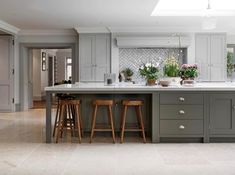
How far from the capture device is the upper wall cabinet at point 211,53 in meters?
8.50

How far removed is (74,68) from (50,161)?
5350mm

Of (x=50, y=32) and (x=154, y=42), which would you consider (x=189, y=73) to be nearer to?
(x=154, y=42)

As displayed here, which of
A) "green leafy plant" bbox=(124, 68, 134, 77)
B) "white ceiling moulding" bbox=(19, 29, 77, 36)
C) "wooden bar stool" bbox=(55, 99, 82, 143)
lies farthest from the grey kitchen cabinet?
"white ceiling moulding" bbox=(19, 29, 77, 36)

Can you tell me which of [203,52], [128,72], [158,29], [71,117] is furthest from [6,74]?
[203,52]

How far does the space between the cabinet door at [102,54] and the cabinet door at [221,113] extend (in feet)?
13.5

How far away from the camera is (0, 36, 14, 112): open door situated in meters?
9.00

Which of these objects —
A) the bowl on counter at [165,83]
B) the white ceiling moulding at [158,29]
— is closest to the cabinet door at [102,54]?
the white ceiling moulding at [158,29]

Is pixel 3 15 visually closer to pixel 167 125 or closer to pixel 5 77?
pixel 5 77

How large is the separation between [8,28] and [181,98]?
17.2ft

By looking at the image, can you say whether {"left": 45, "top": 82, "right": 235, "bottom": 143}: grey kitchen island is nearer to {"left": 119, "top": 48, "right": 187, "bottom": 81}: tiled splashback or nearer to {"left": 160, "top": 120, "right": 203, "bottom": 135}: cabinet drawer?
{"left": 160, "top": 120, "right": 203, "bottom": 135}: cabinet drawer

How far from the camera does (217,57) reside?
852 cm

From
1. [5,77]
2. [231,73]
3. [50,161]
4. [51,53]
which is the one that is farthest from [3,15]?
[51,53]

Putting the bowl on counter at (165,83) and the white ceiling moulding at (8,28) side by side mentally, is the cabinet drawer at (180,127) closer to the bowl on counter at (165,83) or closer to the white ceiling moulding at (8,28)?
the bowl on counter at (165,83)

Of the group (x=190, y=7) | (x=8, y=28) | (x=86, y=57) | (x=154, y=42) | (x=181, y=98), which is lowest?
(x=181, y=98)
